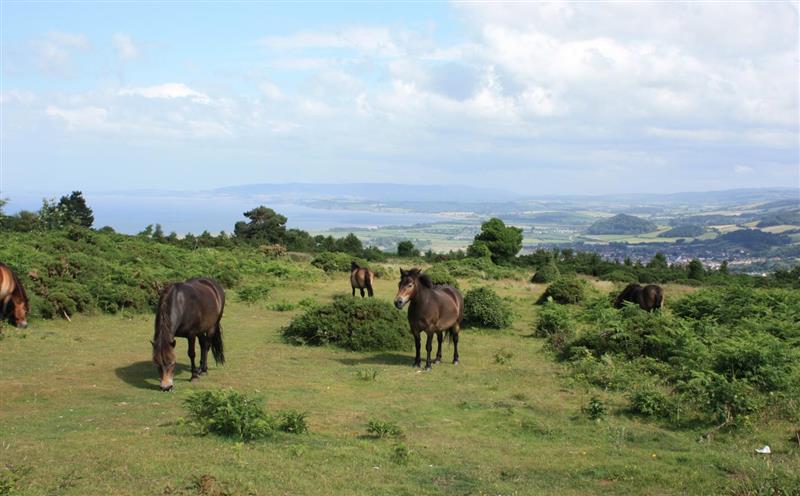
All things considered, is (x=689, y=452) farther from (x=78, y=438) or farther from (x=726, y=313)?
(x=726, y=313)

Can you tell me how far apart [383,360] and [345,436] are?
652 cm

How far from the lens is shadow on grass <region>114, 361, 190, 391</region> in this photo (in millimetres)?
12174

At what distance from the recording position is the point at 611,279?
1547 inches

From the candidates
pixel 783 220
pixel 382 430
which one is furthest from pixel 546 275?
pixel 783 220

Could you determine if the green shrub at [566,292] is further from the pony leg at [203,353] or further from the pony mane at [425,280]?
the pony leg at [203,353]

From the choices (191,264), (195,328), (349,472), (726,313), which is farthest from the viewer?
(191,264)

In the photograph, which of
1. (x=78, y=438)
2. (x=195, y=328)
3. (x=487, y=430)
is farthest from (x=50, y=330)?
(x=487, y=430)

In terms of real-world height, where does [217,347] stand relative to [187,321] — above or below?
below

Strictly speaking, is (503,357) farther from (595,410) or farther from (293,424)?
(293,424)

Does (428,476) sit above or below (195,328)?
below

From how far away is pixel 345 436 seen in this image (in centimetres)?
912

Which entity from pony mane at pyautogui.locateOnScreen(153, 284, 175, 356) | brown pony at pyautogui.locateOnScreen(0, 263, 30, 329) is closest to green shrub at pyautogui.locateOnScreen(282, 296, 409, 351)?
pony mane at pyautogui.locateOnScreen(153, 284, 175, 356)

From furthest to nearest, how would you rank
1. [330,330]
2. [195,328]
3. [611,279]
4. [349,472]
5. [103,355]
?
[611,279] < [330,330] < [103,355] < [195,328] < [349,472]

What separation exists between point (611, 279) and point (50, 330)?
31.3 meters
